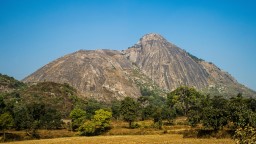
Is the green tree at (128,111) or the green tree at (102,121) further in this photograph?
the green tree at (128,111)

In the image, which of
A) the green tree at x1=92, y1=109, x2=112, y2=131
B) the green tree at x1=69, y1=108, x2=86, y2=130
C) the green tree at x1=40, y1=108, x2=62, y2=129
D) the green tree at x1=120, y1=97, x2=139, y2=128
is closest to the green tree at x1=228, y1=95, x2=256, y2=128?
the green tree at x1=92, y1=109, x2=112, y2=131

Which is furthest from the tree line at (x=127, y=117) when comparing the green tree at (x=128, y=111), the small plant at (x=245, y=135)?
the small plant at (x=245, y=135)

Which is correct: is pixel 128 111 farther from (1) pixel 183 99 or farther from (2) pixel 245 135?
(2) pixel 245 135

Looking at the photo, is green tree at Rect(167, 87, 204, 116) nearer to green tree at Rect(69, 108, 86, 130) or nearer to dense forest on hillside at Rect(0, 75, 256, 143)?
dense forest on hillside at Rect(0, 75, 256, 143)

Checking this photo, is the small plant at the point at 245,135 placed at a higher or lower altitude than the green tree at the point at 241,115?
lower

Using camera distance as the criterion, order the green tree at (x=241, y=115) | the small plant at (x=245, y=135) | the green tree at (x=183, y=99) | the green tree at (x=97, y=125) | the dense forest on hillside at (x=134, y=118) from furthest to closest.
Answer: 1. the green tree at (x=183, y=99)
2. the green tree at (x=97, y=125)
3. the dense forest on hillside at (x=134, y=118)
4. the green tree at (x=241, y=115)
5. the small plant at (x=245, y=135)

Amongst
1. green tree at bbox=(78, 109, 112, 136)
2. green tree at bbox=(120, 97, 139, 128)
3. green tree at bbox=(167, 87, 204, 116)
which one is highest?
green tree at bbox=(167, 87, 204, 116)

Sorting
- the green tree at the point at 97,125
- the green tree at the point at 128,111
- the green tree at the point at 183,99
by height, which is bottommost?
the green tree at the point at 97,125

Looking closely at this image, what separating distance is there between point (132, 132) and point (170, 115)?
46.1 metres

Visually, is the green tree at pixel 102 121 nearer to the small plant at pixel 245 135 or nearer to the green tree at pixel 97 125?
the green tree at pixel 97 125

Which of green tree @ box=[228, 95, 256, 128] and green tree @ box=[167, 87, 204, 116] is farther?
green tree @ box=[167, 87, 204, 116]

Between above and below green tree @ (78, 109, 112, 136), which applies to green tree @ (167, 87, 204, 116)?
above

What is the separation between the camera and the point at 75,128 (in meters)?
118

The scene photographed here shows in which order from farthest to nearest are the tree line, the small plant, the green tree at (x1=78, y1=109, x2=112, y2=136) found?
the green tree at (x1=78, y1=109, x2=112, y2=136) → the tree line → the small plant
